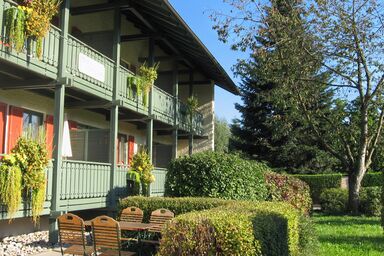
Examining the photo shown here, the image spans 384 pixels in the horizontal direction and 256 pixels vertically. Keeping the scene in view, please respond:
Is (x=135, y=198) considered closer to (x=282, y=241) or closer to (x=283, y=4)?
(x=282, y=241)

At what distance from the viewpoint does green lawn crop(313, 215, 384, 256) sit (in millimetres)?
10602

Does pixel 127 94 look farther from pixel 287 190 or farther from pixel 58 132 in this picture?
pixel 287 190

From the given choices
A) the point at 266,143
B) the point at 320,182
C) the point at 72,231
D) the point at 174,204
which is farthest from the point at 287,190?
the point at 266,143

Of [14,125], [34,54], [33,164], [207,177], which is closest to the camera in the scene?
[33,164]

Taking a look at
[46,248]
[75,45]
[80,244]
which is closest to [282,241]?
[80,244]

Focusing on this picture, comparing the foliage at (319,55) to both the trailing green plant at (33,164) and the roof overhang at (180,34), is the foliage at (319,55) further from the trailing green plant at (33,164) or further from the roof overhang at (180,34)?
the trailing green plant at (33,164)

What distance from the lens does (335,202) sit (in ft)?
73.2

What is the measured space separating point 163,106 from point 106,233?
39.7ft

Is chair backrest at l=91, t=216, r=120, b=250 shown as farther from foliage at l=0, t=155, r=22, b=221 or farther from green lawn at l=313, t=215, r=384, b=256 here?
green lawn at l=313, t=215, r=384, b=256

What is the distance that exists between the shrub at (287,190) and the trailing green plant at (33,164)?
300 inches

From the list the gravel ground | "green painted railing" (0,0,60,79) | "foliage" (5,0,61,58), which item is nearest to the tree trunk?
the gravel ground

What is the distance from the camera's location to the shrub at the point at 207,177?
11656mm

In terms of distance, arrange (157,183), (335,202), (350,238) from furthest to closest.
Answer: (335,202)
(157,183)
(350,238)

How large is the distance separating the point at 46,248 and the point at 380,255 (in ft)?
23.7
